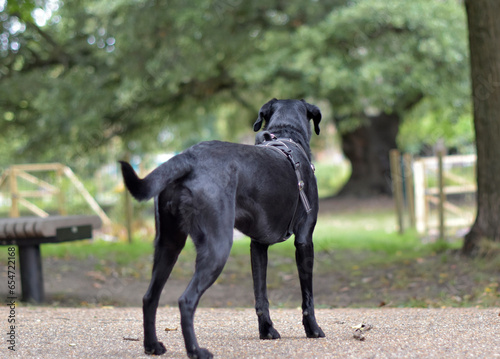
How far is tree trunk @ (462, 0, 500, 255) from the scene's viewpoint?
25.9 ft

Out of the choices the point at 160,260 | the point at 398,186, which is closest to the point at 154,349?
the point at 160,260

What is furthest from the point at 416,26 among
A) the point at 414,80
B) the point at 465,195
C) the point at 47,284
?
the point at 47,284

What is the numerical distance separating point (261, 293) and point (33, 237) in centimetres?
361

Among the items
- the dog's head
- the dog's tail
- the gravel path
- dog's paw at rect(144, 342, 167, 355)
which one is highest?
the dog's head

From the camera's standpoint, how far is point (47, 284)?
27.2ft

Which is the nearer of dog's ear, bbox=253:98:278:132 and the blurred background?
dog's ear, bbox=253:98:278:132

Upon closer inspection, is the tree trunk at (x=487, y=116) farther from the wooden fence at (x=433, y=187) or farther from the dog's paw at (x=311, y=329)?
the dog's paw at (x=311, y=329)

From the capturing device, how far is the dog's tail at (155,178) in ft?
11.1

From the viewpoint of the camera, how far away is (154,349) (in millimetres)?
3801

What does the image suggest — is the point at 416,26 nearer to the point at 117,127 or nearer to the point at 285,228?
the point at 117,127

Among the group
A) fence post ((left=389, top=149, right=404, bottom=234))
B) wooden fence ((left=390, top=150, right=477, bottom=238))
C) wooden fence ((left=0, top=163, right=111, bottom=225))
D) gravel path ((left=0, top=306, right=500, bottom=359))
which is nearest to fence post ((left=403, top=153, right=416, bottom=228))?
wooden fence ((left=390, top=150, right=477, bottom=238))

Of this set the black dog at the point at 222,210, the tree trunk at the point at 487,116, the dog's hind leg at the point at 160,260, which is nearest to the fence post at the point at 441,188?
the tree trunk at the point at 487,116

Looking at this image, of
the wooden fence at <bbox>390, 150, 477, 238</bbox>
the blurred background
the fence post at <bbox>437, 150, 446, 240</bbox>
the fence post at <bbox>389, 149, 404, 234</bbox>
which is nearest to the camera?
the fence post at <bbox>437, 150, 446, 240</bbox>

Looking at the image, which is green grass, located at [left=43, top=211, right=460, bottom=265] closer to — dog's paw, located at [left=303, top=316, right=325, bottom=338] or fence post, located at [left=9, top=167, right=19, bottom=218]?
fence post, located at [left=9, top=167, right=19, bottom=218]
